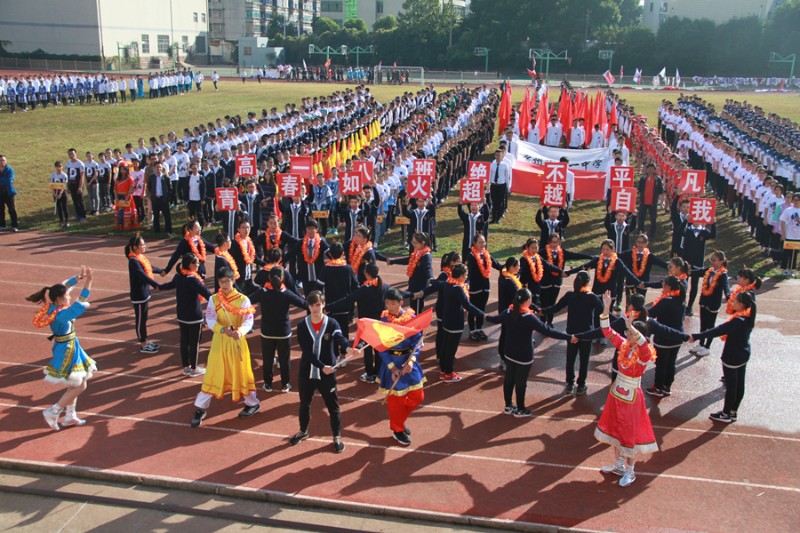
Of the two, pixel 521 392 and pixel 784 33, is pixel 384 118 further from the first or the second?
pixel 784 33

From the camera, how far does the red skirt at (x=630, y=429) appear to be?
768cm

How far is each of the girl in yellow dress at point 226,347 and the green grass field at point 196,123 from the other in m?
8.45

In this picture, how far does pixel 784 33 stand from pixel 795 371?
2923 inches

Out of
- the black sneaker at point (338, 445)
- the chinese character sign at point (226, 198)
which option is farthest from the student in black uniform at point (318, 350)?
the chinese character sign at point (226, 198)

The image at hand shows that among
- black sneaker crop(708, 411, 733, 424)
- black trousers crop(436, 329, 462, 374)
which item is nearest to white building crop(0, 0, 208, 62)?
black trousers crop(436, 329, 462, 374)

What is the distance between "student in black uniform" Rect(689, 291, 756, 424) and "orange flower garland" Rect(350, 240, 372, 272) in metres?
5.00

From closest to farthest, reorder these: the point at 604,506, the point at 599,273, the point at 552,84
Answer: the point at 604,506
the point at 599,273
the point at 552,84

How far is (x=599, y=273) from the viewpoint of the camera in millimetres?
11445

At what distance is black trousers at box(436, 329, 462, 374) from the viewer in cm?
1024

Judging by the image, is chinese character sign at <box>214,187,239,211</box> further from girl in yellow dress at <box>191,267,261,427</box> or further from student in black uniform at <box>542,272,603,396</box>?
student in black uniform at <box>542,272,603,396</box>

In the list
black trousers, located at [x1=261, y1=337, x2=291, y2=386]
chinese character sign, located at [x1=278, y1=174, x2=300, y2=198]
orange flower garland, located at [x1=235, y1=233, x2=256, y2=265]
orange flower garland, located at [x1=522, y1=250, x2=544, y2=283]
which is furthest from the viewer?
chinese character sign, located at [x1=278, y1=174, x2=300, y2=198]

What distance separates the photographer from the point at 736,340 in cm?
900

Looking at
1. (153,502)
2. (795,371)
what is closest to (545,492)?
(153,502)

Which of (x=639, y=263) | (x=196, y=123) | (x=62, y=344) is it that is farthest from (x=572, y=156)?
(x=196, y=123)
